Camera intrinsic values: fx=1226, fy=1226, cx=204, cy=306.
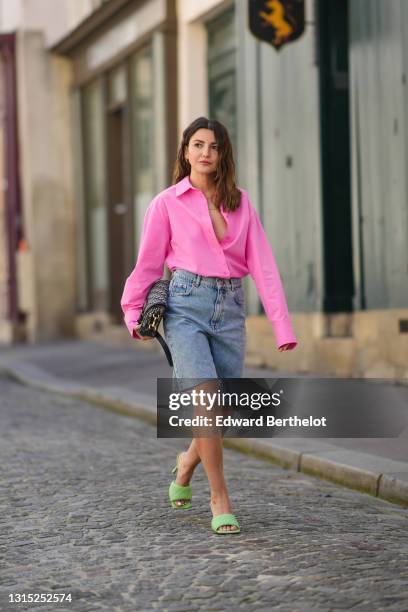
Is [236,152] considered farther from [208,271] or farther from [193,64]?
[208,271]

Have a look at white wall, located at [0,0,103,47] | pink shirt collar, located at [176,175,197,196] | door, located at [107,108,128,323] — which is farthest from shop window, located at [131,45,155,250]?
pink shirt collar, located at [176,175,197,196]

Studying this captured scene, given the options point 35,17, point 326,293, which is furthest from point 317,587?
point 35,17

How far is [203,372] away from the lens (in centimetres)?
502

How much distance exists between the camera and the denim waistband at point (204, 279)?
200 inches

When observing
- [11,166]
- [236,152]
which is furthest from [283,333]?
[11,166]

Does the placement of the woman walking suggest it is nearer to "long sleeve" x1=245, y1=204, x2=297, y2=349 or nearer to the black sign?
"long sleeve" x1=245, y1=204, x2=297, y2=349

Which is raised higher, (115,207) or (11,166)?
(11,166)

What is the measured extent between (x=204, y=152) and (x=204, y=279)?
53cm

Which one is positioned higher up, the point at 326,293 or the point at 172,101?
the point at 172,101

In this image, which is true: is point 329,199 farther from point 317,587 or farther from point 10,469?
point 317,587

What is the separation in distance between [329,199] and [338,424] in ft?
12.6

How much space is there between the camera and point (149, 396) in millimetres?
10492

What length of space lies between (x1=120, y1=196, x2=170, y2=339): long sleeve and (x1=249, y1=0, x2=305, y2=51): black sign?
19.5ft

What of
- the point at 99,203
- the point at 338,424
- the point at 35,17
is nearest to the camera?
the point at 338,424
